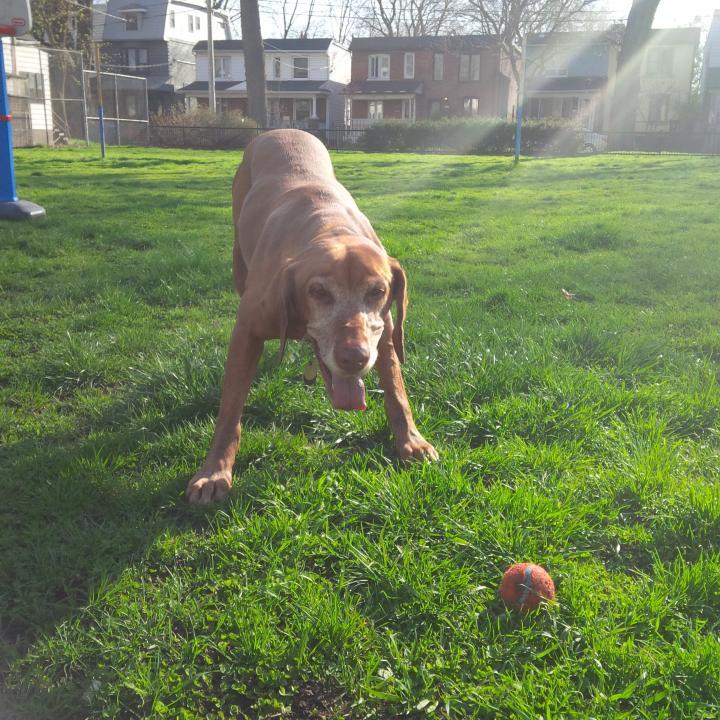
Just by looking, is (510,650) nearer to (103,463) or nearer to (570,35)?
(103,463)

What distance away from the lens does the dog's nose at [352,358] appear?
106 inches

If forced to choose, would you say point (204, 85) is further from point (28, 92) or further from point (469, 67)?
point (28, 92)

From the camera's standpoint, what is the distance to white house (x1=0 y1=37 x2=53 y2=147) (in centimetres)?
2531

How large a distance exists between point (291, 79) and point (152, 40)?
1009 cm

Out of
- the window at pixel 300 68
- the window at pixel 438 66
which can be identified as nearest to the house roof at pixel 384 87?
the window at pixel 438 66

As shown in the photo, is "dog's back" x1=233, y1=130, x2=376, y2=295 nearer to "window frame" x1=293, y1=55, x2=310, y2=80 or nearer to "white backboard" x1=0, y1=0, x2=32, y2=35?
"white backboard" x1=0, y1=0, x2=32, y2=35

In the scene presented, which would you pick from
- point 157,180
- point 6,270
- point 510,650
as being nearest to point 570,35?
point 157,180

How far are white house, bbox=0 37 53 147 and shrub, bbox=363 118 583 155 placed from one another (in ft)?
47.3

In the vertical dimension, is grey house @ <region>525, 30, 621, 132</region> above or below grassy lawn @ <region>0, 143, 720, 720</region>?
above

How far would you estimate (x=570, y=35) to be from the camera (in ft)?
167

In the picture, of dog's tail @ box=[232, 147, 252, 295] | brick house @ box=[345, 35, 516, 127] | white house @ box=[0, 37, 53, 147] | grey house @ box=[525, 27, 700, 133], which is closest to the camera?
dog's tail @ box=[232, 147, 252, 295]

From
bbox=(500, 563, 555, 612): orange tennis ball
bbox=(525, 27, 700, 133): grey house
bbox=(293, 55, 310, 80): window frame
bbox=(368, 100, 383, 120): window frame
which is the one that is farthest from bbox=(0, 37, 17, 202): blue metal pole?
bbox=(293, 55, 310, 80): window frame

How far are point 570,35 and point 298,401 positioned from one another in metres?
54.5

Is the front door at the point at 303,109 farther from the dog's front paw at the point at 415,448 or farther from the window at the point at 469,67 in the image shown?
the dog's front paw at the point at 415,448
